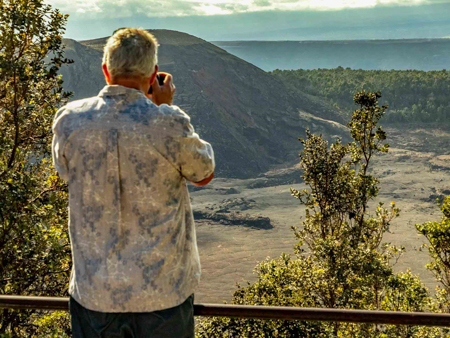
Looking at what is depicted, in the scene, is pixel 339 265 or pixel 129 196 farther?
pixel 339 265

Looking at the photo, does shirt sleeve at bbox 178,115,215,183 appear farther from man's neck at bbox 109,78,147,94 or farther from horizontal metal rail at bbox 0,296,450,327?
horizontal metal rail at bbox 0,296,450,327

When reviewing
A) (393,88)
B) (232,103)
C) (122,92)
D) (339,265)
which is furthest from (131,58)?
(393,88)

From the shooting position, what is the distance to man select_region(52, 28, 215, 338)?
216 centimetres

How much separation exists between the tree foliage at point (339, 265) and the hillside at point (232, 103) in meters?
70.3

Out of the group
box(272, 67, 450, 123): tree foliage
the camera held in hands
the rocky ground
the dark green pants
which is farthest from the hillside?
the dark green pants

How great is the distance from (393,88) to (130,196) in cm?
12981

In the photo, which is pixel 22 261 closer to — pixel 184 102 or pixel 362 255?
pixel 362 255

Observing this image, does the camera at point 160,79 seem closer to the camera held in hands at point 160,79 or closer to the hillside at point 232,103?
the camera held in hands at point 160,79

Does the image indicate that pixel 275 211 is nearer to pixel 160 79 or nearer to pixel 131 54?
pixel 160 79

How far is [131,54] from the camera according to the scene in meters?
2.22

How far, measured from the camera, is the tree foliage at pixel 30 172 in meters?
9.11

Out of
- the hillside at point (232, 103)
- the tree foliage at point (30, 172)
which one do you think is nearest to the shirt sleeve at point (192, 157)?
the tree foliage at point (30, 172)

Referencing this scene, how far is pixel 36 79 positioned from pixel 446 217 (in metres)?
12.9

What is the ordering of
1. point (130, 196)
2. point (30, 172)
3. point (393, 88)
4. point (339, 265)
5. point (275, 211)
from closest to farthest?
1. point (130, 196)
2. point (30, 172)
3. point (339, 265)
4. point (275, 211)
5. point (393, 88)
